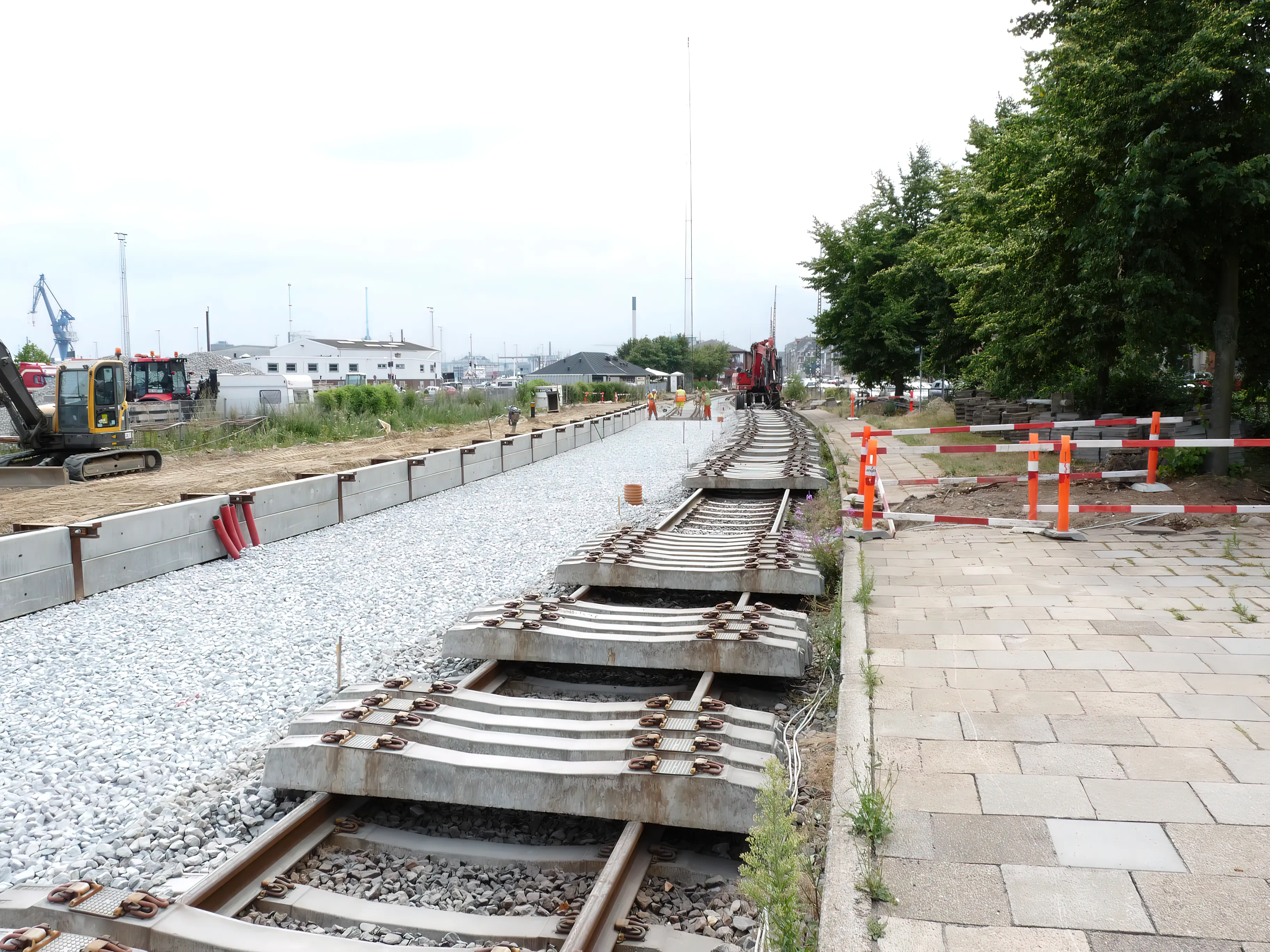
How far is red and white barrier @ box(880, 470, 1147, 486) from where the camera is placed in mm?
11052

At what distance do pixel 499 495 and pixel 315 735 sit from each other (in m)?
11.2

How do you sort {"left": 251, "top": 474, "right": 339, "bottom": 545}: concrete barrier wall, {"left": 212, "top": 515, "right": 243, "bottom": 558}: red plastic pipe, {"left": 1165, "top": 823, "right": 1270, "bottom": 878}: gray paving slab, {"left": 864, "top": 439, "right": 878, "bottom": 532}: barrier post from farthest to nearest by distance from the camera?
{"left": 251, "top": 474, "right": 339, "bottom": 545}: concrete barrier wall → {"left": 212, "top": 515, "right": 243, "bottom": 558}: red plastic pipe → {"left": 864, "top": 439, "right": 878, "bottom": 532}: barrier post → {"left": 1165, "top": 823, "right": 1270, "bottom": 878}: gray paving slab

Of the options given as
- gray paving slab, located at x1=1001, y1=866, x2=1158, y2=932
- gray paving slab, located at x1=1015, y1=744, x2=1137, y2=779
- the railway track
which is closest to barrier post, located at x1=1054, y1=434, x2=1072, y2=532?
the railway track

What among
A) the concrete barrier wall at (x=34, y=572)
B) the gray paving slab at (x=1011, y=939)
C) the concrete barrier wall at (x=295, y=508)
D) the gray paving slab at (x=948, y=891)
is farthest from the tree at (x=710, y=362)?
the gray paving slab at (x=1011, y=939)

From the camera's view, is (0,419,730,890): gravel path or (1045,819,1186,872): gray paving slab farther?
(0,419,730,890): gravel path

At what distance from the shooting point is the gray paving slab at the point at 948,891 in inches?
112

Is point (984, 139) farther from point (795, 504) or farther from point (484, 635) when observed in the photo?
point (484, 635)

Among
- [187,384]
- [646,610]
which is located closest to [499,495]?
[646,610]

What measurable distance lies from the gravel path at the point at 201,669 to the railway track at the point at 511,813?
1.33 ft

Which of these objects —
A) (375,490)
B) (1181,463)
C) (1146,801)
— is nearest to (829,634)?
(1146,801)

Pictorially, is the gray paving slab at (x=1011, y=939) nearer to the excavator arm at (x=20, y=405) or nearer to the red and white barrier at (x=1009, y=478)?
the red and white barrier at (x=1009, y=478)

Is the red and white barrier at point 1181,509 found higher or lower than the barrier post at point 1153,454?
lower

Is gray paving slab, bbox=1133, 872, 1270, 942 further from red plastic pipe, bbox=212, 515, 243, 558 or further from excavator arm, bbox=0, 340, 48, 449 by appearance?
excavator arm, bbox=0, 340, 48, 449

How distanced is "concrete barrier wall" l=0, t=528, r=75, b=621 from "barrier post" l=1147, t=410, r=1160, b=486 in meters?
10.7
